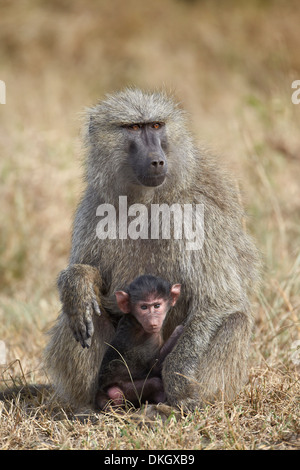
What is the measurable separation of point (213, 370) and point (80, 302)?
703 millimetres

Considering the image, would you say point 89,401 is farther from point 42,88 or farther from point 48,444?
point 42,88

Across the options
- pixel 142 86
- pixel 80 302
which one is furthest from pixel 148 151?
pixel 142 86

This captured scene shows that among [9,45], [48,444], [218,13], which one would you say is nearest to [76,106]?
[9,45]

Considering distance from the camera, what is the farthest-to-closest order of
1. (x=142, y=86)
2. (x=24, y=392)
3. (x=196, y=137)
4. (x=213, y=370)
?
1. (x=142, y=86)
2. (x=196, y=137)
3. (x=24, y=392)
4. (x=213, y=370)

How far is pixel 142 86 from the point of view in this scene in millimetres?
9359

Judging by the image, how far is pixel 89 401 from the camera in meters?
3.62

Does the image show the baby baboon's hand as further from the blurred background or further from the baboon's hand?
the blurred background

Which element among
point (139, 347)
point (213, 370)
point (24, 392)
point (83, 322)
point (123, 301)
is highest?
point (123, 301)

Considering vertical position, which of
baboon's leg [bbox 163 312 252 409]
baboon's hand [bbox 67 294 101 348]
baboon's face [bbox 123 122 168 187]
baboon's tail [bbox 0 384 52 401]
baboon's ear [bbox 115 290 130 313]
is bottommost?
baboon's tail [bbox 0 384 52 401]

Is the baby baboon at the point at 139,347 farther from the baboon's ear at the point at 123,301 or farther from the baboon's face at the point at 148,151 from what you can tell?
the baboon's face at the point at 148,151

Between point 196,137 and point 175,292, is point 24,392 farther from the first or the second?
point 196,137

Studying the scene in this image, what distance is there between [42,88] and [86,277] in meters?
8.01

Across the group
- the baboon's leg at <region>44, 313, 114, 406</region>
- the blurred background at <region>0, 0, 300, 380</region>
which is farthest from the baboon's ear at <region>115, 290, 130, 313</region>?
the blurred background at <region>0, 0, 300, 380</region>

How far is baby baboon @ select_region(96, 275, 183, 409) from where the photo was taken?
3330 mm
